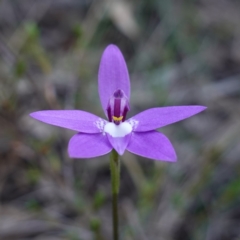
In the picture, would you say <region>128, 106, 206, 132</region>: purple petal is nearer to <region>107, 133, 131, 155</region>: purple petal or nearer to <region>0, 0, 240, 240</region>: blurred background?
<region>107, 133, 131, 155</region>: purple petal

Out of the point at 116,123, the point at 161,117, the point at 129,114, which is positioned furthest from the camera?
the point at 129,114

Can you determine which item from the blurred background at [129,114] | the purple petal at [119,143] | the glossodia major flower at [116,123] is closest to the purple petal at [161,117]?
the glossodia major flower at [116,123]

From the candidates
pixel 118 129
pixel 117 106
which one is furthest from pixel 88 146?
pixel 117 106

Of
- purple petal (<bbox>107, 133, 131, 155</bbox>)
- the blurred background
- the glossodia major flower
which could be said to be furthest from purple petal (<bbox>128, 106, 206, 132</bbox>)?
the blurred background

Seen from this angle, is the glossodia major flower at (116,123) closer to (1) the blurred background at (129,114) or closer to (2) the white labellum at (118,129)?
(2) the white labellum at (118,129)

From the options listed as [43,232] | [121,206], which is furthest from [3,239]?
[121,206]

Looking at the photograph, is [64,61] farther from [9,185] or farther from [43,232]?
[43,232]

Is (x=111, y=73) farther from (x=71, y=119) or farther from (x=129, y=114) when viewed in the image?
(x=129, y=114)
